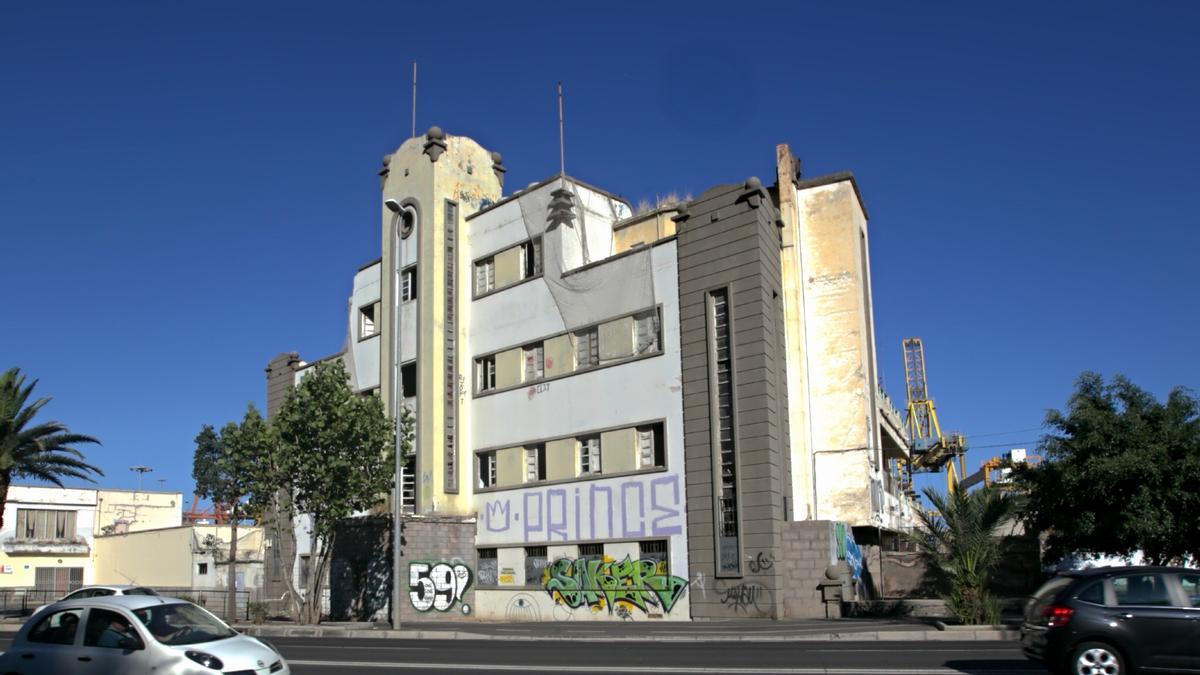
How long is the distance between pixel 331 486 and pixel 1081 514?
21076 mm

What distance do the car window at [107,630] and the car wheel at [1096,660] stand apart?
35.1 feet

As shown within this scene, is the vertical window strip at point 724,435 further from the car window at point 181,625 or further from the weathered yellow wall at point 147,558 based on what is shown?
the weathered yellow wall at point 147,558

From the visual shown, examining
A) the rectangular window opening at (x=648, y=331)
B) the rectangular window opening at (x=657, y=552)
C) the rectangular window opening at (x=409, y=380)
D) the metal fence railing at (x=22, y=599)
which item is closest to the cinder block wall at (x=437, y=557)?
the rectangular window opening at (x=409, y=380)

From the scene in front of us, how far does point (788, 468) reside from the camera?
31.3 metres

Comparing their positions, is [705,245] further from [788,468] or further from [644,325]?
[788,468]

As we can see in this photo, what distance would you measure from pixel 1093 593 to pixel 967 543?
10.6 m

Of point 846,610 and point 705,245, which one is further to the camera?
point 705,245

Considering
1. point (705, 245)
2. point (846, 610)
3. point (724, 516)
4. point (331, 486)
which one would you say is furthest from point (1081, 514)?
point (331, 486)

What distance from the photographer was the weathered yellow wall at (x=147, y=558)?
2116 inches

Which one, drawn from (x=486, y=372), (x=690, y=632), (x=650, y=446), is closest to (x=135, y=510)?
(x=486, y=372)

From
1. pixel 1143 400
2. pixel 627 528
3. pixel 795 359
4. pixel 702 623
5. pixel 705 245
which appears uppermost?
A: pixel 705 245

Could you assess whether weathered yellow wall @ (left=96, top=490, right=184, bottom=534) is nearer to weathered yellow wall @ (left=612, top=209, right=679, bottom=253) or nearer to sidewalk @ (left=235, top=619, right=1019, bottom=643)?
weathered yellow wall @ (left=612, top=209, right=679, bottom=253)

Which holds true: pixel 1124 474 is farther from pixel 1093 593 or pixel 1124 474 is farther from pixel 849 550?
pixel 1093 593

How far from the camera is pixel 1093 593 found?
41.4 feet
